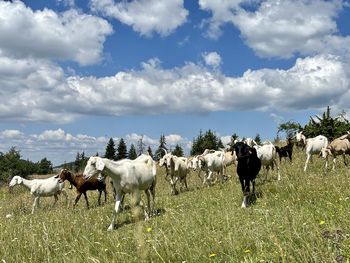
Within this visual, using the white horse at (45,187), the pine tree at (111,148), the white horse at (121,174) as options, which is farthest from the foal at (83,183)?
the pine tree at (111,148)

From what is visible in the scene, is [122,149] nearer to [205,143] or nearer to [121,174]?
[205,143]

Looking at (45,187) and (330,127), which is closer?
(45,187)

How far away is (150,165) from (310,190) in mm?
5673

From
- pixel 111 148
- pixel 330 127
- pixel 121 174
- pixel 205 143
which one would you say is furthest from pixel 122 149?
pixel 121 174

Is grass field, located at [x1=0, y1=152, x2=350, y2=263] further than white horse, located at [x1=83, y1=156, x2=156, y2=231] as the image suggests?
No

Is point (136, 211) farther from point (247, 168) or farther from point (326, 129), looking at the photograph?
point (326, 129)

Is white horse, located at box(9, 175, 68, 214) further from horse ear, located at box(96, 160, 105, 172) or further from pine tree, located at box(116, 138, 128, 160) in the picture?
pine tree, located at box(116, 138, 128, 160)

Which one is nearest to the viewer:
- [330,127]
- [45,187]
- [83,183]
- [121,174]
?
[121,174]

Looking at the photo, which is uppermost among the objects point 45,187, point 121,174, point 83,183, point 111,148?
point 111,148

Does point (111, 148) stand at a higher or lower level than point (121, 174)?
higher

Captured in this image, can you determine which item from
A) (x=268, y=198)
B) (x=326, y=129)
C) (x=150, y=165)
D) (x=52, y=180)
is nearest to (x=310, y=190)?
(x=268, y=198)

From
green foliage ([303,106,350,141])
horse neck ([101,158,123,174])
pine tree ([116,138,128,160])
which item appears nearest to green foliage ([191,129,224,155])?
pine tree ([116,138,128,160])

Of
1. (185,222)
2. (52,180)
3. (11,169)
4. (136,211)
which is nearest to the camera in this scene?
(136,211)

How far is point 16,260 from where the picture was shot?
323 inches
